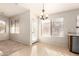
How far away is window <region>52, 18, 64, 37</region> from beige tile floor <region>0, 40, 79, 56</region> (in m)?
0.23

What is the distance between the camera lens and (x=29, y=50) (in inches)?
46.9

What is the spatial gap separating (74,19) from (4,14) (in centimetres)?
110

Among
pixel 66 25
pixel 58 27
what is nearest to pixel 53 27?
pixel 58 27

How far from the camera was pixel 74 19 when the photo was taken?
1.16 m

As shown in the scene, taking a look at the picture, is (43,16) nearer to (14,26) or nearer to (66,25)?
(66,25)

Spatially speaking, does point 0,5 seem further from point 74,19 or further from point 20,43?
point 74,19

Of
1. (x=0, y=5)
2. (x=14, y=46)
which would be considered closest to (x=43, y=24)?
(x=14, y=46)

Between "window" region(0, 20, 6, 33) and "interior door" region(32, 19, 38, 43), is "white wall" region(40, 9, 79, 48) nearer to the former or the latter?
"interior door" region(32, 19, 38, 43)

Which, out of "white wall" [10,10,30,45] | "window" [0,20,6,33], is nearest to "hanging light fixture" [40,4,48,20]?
"white wall" [10,10,30,45]

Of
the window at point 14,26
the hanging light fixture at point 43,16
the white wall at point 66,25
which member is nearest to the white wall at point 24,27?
the window at point 14,26

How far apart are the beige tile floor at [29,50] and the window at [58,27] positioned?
23 cm

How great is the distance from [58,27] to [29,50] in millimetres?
598

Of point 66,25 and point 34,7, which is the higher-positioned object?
point 34,7

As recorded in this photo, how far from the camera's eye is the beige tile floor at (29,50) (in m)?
1.15
